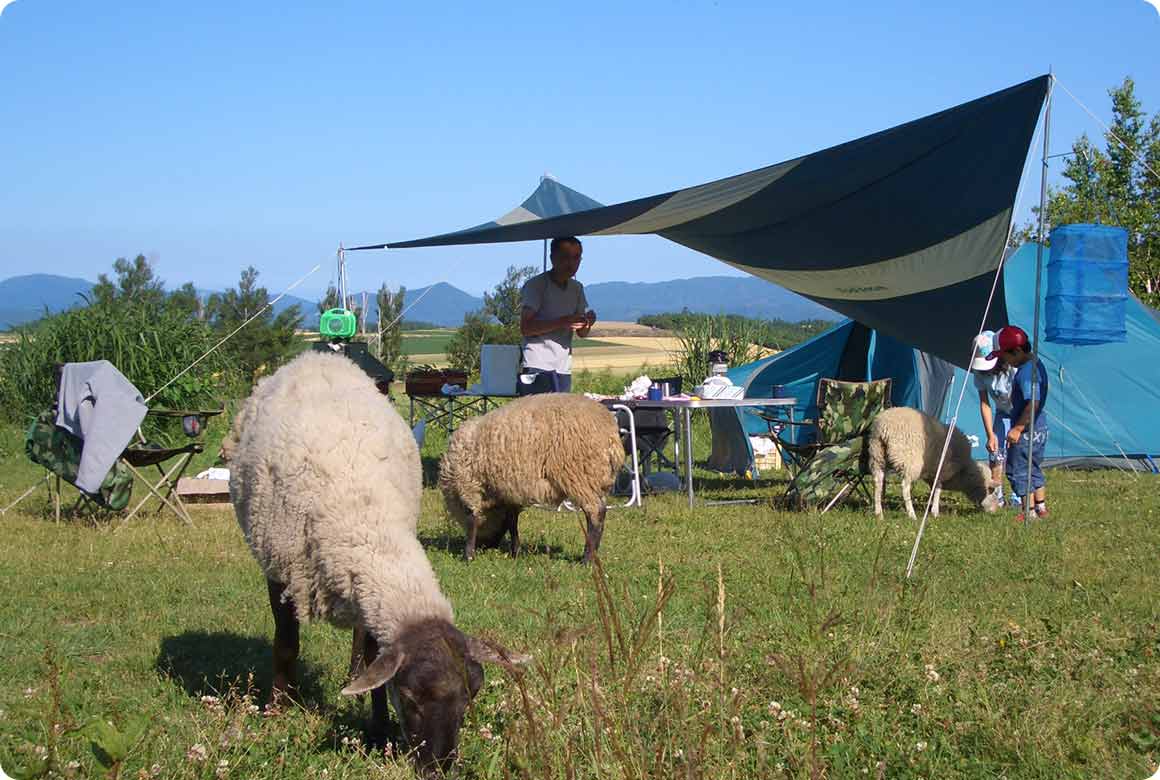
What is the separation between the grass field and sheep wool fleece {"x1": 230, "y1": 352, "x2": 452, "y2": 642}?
43cm

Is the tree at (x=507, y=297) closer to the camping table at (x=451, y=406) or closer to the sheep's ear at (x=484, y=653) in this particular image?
the camping table at (x=451, y=406)

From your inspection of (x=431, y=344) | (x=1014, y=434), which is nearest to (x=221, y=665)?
(x=1014, y=434)

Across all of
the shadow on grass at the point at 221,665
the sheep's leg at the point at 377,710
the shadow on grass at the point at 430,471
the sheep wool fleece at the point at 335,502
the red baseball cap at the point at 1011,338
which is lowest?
the shadow on grass at the point at 430,471

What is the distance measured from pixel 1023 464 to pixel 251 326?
16779 millimetres

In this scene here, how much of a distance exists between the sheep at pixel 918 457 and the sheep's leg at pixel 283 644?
19.0 feet

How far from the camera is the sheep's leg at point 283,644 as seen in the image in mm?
3818

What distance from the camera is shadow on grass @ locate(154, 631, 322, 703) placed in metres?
4.10

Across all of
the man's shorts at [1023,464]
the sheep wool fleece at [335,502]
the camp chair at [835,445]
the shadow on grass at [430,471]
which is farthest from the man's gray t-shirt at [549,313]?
the sheep wool fleece at [335,502]

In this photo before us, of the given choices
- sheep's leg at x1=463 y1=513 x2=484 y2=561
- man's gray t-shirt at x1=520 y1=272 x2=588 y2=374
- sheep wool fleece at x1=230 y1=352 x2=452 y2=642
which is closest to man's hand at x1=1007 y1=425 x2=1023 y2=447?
man's gray t-shirt at x1=520 y1=272 x2=588 y2=374

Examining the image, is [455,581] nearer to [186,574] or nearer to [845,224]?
[186,574]

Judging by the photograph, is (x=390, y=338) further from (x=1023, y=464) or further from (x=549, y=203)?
(x=1023, y=464)

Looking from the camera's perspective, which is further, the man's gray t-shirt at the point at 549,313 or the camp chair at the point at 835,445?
the camp chair at the point at 835,445

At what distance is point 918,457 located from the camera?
28.0 ft

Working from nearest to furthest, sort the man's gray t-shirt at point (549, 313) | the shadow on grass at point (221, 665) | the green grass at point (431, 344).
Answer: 1. the shadow on grass at point (221, 665)
2. the man's gray t-shirt at point (549, 313)
3. the green grass at point (431, 344)
